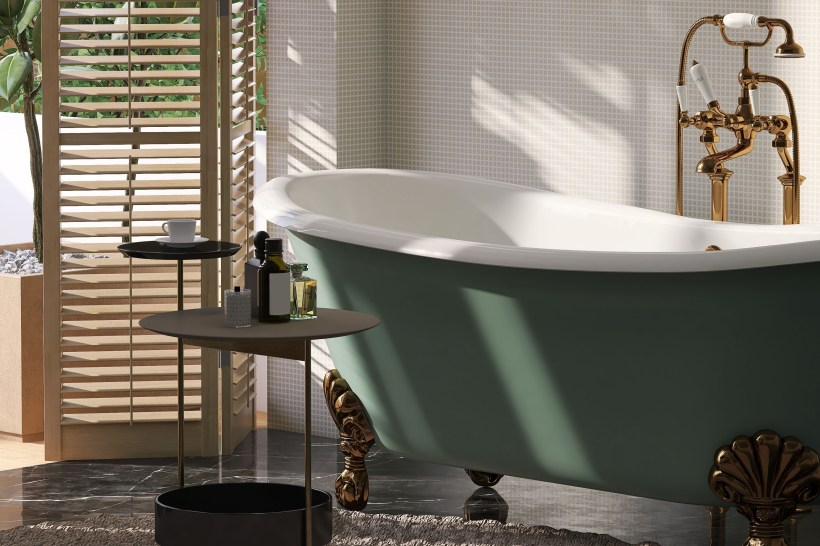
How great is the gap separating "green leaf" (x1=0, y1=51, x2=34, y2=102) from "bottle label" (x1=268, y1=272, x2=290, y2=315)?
230cm

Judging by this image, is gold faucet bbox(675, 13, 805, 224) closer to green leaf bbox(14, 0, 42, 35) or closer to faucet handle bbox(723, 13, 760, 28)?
faucet handle bbox(723, 13, 760, 28)

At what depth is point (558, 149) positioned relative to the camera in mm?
4133

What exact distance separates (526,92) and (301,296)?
1.85m

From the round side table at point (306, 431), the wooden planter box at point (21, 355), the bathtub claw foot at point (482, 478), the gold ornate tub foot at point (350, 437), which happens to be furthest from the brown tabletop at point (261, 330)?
the wooden planter box at point (21, 355)

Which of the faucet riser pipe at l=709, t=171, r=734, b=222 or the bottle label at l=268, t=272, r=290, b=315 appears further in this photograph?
the faucet riser pipe at l=709, t=171, r=734, b=222

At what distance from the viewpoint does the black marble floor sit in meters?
3.38

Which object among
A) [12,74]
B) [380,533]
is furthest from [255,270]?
[12,74]

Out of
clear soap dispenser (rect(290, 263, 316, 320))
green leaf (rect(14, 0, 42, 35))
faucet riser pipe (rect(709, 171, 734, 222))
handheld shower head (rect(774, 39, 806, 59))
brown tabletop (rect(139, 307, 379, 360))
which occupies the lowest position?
brown tabletop (rect(139, 307, 379, 360))

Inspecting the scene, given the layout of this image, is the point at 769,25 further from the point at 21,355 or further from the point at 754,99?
the point at 21,355

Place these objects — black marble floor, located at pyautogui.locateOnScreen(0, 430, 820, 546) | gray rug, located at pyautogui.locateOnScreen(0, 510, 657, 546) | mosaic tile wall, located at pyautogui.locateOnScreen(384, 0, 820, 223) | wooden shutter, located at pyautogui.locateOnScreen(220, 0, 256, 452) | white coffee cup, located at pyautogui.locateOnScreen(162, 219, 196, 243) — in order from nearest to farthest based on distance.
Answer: white coffee cup, located at pyautogui.locateOnScreen(162, 219, 196, 243), gray rug, located at pyautogui.locateOnScreen(0, 510, 657, 546), black marble floor, located at pyautogui.locateOnScreen(0, 430, 820, 546), mosaic tile wall, located at pyautogui.locateOnScreen(384, 0, 820, 223), wooden shutter, located at pyautogui.locateOnScreen(220, 0, 256, 452)

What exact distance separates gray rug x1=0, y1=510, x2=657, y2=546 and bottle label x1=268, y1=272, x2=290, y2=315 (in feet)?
3.10

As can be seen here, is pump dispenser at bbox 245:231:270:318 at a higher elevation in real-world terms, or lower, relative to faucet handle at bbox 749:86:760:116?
lower

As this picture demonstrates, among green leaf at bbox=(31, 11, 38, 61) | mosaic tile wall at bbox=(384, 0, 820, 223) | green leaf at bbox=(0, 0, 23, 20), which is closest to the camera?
mosaic tile wall at bbox=(384, 0, 820, 223)

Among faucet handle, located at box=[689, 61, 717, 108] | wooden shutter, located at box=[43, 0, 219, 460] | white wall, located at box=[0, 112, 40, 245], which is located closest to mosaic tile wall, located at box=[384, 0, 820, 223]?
faucet handle, located at box=[689, 61, 717, 108]
